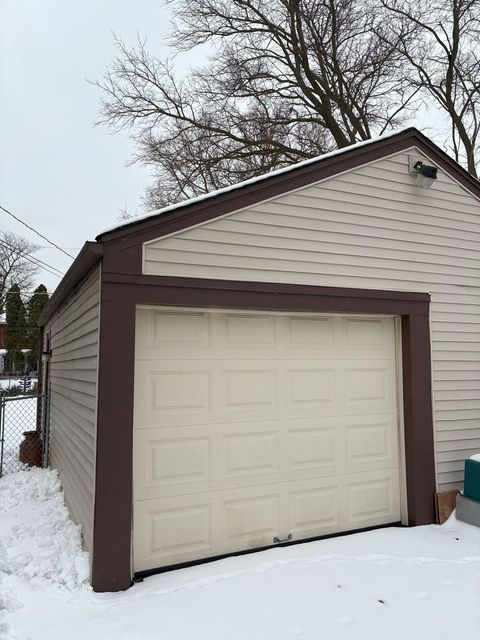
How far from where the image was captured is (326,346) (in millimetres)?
4559

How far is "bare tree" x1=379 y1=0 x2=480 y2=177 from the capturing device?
37.4 ft

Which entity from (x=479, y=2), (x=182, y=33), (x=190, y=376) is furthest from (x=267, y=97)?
(x=190, y=376)

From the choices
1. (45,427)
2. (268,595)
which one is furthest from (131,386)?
(45,427)

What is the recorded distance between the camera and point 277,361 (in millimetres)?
4301

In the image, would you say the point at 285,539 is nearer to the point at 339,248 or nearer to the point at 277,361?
the point at 277,361

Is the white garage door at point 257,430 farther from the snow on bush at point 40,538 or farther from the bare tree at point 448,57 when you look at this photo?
the bare tree at point 448,57

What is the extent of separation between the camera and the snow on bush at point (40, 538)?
11.0 ft

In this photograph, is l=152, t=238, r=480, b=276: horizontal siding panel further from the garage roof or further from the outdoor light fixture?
the outdoor light fixture

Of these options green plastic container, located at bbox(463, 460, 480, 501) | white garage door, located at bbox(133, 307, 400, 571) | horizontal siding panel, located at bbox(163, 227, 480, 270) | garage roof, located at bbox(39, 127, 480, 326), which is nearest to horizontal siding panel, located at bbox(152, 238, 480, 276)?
horizontal siding panel, located at bbox(163, 227, 480, 270)

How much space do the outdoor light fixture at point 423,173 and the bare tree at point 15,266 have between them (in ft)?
94.8

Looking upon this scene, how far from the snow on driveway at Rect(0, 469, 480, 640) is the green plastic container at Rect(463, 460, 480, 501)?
429 millimetres

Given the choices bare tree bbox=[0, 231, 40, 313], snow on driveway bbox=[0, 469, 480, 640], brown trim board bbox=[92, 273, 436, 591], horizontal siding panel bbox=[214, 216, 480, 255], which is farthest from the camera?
bare tree bbox=[0, 231, 40, 313]

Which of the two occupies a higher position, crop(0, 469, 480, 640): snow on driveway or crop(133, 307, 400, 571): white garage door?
crop(133, 307, 400, 571): white garage door


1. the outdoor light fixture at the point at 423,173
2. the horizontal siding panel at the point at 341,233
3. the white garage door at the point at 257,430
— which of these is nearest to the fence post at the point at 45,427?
the white garage door at the point at 257,430
